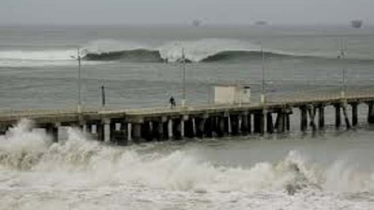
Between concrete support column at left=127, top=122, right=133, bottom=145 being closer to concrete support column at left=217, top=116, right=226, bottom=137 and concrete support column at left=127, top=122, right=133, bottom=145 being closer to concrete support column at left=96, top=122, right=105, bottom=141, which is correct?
concrete support column at left=96, top=122, right=105, bottom=141

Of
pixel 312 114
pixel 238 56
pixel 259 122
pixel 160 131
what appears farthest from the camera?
pixel 238 56

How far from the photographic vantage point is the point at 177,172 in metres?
32.6

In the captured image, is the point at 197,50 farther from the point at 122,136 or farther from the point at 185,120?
the point at 122,136

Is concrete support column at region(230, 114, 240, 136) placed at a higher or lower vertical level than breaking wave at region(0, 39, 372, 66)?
lower

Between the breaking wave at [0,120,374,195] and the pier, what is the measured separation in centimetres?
841

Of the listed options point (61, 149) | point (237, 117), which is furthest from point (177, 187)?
point (237, 117)

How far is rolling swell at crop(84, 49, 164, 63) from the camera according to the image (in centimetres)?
16612

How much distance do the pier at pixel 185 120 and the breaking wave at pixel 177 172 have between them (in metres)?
8.41

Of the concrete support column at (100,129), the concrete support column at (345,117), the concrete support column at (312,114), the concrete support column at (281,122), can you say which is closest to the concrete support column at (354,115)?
the concrete support column at (345,117)

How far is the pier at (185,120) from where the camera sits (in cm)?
4853

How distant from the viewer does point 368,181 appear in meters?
32.2

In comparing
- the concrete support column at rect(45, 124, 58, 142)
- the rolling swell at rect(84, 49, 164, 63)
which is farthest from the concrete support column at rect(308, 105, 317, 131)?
the rolling swell at rect(84, 49, 164, 63)

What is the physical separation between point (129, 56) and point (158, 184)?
140154 mm

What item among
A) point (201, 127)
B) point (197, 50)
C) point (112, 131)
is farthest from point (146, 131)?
point (197, 50)
